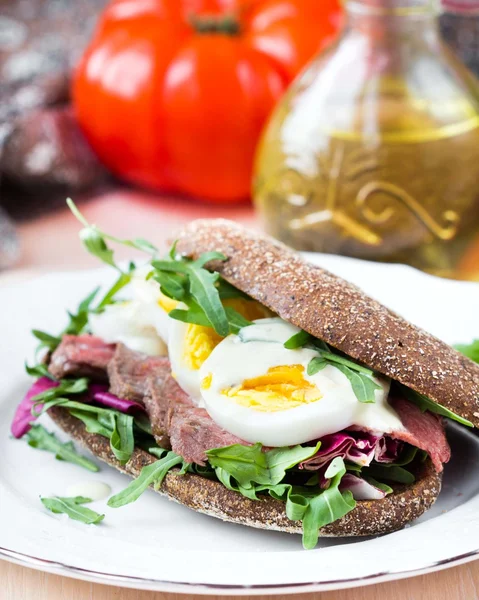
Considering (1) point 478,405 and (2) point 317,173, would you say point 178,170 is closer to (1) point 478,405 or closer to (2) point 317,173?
(2) point 317,173

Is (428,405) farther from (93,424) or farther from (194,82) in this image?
(194,82)

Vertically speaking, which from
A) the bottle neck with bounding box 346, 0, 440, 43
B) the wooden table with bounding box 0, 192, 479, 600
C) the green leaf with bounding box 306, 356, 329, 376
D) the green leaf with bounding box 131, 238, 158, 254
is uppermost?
the bottle neck with bounding box 346, 0, 440, 43

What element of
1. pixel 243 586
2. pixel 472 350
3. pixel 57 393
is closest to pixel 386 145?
pixel 472 350

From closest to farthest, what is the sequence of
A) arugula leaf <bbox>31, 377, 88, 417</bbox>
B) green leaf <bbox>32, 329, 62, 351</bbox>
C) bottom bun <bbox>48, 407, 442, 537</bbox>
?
bottom bun <bbox>48, 407, 442, 537</bbox>, arugula leaf <bbox>31, 377, 88, 417</bbox>, green leaf <bbox>32, 329, 62, 351</bbox>

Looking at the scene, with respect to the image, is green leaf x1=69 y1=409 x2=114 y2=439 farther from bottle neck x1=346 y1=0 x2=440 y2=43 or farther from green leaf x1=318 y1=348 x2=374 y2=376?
bottle neck x1=346 y1=0 x2=440 y2=43

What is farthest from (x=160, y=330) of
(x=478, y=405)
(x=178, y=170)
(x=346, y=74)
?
(x=178, y=170)

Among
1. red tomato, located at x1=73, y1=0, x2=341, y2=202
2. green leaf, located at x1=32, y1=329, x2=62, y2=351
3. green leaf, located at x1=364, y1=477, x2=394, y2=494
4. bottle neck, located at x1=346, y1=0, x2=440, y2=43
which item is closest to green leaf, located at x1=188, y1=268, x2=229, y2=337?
green leaf, located at x1=364, y1=477, x2=394, y2=494

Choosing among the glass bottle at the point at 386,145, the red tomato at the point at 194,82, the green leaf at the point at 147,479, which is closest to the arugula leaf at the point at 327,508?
the green leaf at the point at 147,479
